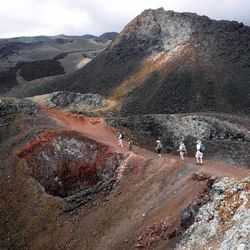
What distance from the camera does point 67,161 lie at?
45.9 m

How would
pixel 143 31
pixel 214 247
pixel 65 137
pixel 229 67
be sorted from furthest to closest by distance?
pixel 143 31
pixel 229 67
pixel 65 137
pixel 214 247

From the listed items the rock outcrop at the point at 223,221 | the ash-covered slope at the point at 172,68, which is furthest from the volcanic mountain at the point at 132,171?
the ash-covered slope at the point at 172,68

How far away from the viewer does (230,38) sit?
306ft

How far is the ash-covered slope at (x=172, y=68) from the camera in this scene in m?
80.4

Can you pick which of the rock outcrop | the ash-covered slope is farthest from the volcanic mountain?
the ash-covered slope

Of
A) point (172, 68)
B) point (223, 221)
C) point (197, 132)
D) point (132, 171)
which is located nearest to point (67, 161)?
point (132, 171)

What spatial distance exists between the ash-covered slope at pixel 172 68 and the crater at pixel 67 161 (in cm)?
3311

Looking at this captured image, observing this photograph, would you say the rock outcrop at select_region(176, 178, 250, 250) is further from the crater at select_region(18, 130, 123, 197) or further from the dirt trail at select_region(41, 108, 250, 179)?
the crater at select_region(18, 130, 123, 197)

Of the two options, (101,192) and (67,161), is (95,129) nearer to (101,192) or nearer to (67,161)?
(67,161)

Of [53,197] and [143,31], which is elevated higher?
[143,31]

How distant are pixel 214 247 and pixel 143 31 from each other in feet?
262

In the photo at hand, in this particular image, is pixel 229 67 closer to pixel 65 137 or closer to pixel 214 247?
pixel 65 137

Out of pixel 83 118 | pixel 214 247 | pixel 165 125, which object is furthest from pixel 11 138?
pixel 214 247

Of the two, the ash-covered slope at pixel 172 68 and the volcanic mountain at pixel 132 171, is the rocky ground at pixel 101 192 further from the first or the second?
the ash-covered slope at pixel 172 68
